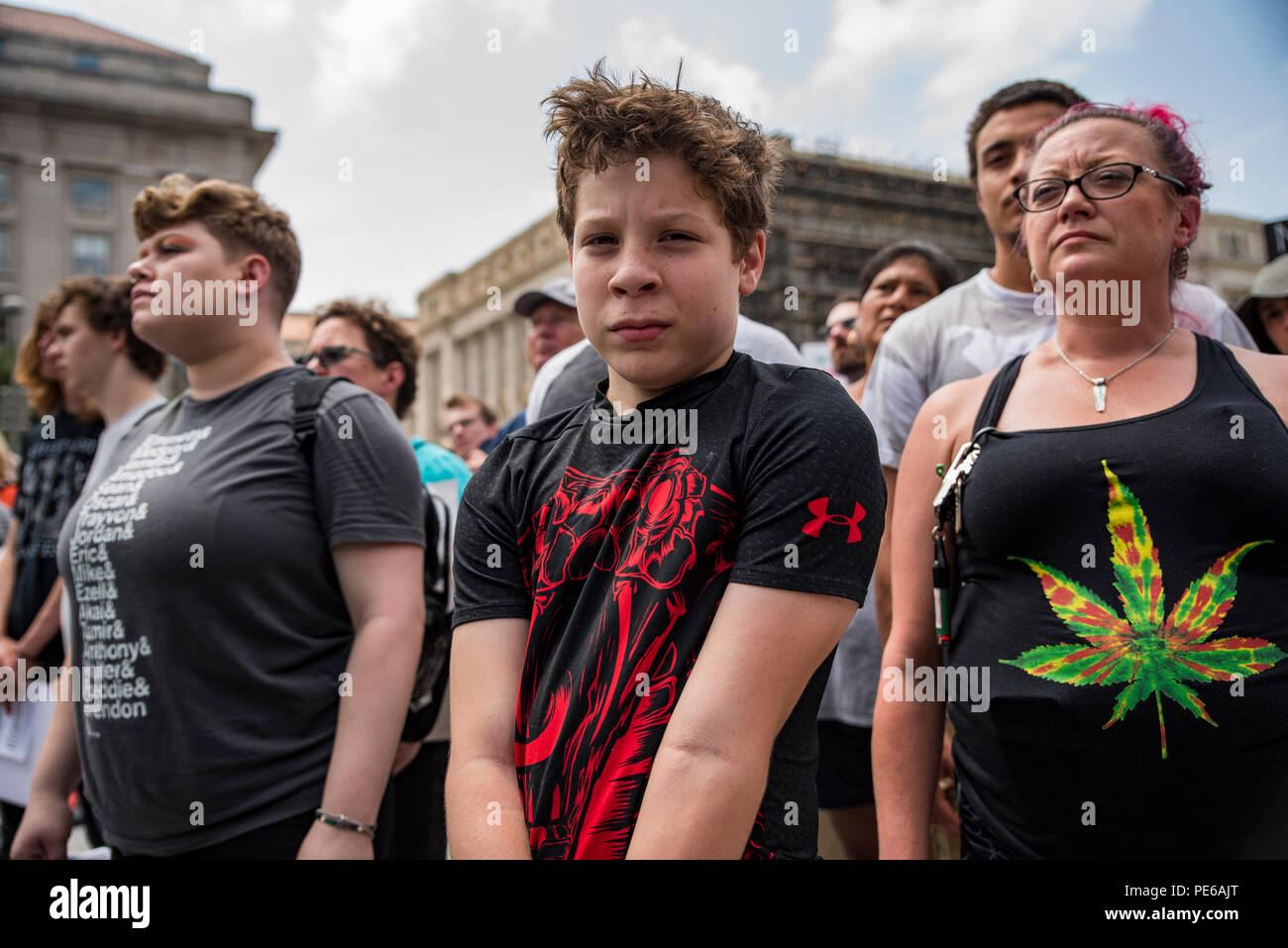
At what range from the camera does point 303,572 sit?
2.10 meters

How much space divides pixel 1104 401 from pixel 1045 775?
2.31ft

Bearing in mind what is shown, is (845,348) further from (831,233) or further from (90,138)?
(90,138)

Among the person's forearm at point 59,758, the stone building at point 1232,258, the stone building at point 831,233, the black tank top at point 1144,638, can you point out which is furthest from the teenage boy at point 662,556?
the stone building at point 831,233

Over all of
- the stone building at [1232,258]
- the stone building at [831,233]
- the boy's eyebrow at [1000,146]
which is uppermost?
the stone building at [831,233]

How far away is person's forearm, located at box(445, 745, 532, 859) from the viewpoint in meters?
1.27

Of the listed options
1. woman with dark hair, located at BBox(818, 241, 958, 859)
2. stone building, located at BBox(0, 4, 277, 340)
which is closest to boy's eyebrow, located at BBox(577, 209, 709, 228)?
woman with dark hair, located at BBox(818, 241, 958, 859)

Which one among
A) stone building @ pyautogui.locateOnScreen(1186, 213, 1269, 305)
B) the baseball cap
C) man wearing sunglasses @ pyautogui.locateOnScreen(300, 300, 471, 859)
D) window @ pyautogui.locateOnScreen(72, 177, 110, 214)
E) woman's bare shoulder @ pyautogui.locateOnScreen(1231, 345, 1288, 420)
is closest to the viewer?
woman's bare shoulder @ pyautogui.locateOnScreen(1231, 345, 1288, 420)

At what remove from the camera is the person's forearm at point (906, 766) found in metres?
1.77

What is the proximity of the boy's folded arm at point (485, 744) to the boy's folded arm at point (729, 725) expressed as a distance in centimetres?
21

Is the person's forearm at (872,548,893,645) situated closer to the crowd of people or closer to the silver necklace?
the crowd of people

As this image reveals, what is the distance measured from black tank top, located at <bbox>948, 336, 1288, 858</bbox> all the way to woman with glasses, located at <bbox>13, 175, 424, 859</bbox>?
1.34m

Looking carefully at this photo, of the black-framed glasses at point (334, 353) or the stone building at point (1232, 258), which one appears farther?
the stone building at point (1232, 258)

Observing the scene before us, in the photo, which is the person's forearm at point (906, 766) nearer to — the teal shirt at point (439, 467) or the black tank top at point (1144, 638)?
the black tank top at point (1144, 638)
